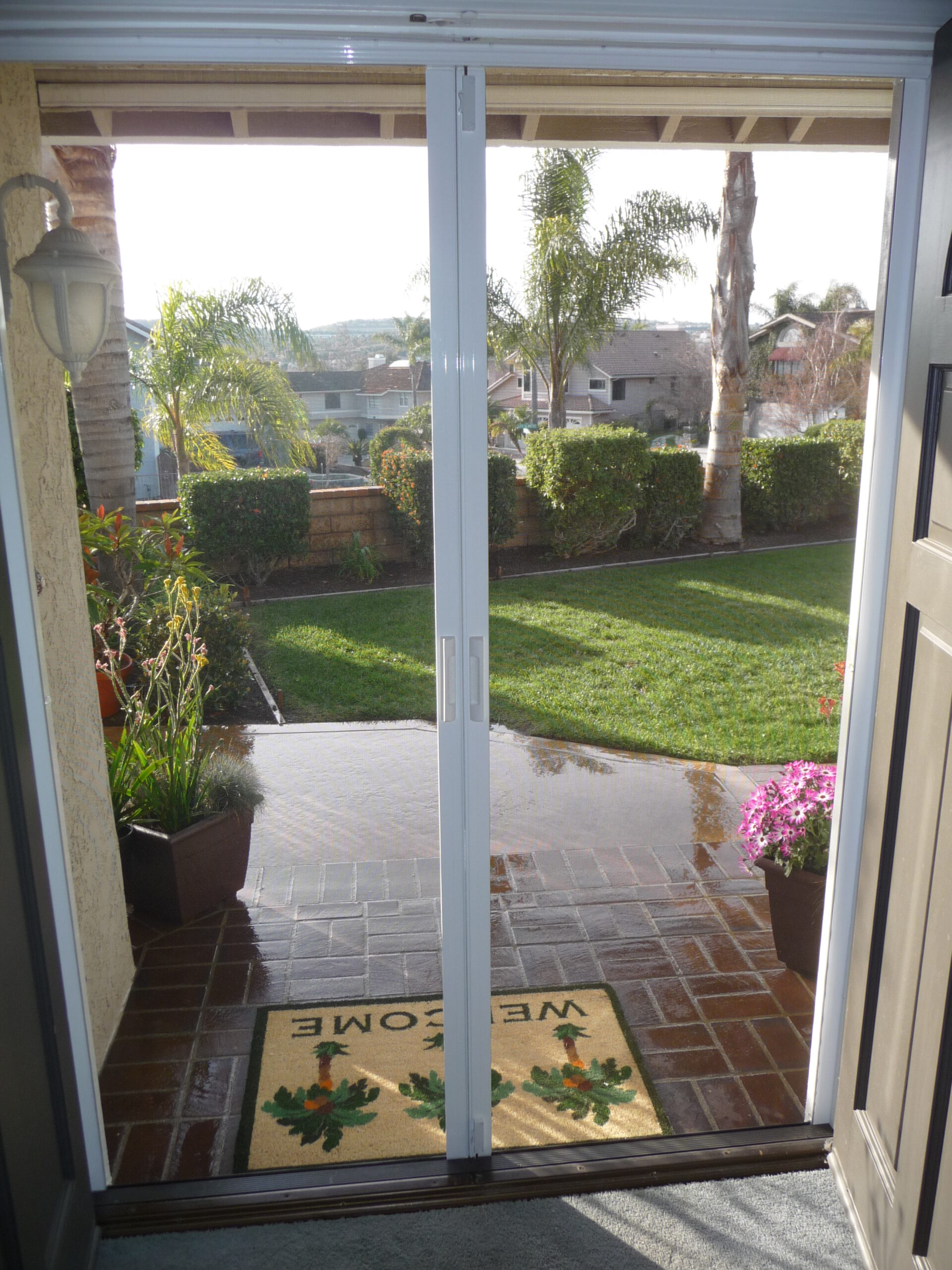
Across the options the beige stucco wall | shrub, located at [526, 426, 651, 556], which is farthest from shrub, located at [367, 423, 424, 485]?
the beige stucco wall

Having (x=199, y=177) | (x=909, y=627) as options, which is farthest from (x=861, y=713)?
(x=199, y=177)

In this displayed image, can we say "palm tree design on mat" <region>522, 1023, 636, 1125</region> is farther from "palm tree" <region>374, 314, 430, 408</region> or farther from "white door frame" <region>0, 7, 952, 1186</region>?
→ "palm tree" <region>374, 314, 430, 408</region>

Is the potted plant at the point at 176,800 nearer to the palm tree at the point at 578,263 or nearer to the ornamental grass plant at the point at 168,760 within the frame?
the ornamental grass plant at the point at 168,760

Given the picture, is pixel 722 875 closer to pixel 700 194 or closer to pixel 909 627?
pixel 909 627

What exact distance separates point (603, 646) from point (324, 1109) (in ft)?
4.62

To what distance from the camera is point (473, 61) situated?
173 cm

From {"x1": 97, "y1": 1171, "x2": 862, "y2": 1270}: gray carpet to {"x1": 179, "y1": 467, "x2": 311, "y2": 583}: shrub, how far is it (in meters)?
1.40

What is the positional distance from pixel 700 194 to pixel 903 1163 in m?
1.92

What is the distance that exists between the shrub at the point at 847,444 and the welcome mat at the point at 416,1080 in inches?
61.3

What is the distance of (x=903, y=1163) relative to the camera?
1.82 meters

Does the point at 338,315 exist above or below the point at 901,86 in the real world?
below

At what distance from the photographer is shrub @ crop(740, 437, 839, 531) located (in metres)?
2.33

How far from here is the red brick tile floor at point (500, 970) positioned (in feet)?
7.89

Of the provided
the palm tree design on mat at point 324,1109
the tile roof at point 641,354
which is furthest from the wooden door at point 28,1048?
the tile roof at point 641,354
